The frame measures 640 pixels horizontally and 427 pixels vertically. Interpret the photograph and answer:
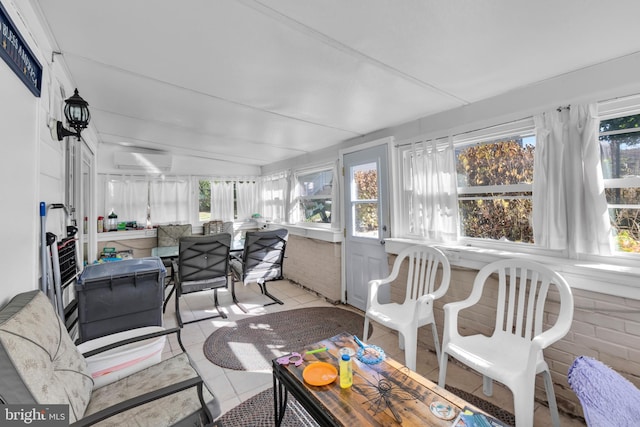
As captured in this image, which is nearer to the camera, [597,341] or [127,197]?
[597,341]

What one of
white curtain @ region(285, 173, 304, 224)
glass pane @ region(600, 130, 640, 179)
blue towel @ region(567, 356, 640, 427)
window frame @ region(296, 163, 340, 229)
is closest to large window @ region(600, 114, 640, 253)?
glass pane @ region(600, 130, 640, 179)

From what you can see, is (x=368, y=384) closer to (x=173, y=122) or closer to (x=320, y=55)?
(x=320, y=55)

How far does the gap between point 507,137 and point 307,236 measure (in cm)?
291

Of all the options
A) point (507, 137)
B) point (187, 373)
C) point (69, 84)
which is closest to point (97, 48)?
point (69, 84)

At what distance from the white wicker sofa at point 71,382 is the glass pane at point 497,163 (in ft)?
8.37

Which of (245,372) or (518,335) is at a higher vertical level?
(518,335)

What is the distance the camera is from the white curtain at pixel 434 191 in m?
2.55

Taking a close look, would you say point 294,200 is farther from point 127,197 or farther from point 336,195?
point 127,197

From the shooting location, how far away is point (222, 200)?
5773 mm

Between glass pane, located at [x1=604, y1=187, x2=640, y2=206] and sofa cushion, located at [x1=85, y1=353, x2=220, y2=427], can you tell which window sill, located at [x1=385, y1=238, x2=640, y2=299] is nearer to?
glass pane, located at [x1=604, y1=187, x2=640, y2=206]

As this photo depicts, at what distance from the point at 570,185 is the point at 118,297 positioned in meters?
3.31

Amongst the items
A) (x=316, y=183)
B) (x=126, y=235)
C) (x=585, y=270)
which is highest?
(x=316, y=183)

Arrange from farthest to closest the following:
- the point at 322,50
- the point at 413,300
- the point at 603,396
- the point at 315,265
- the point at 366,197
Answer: the point at 315,265 → the point at 366,197 → the point at 413,300 → the point at 322,50 → the point at 603,396

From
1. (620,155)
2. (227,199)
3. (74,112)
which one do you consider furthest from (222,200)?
(620,155)
